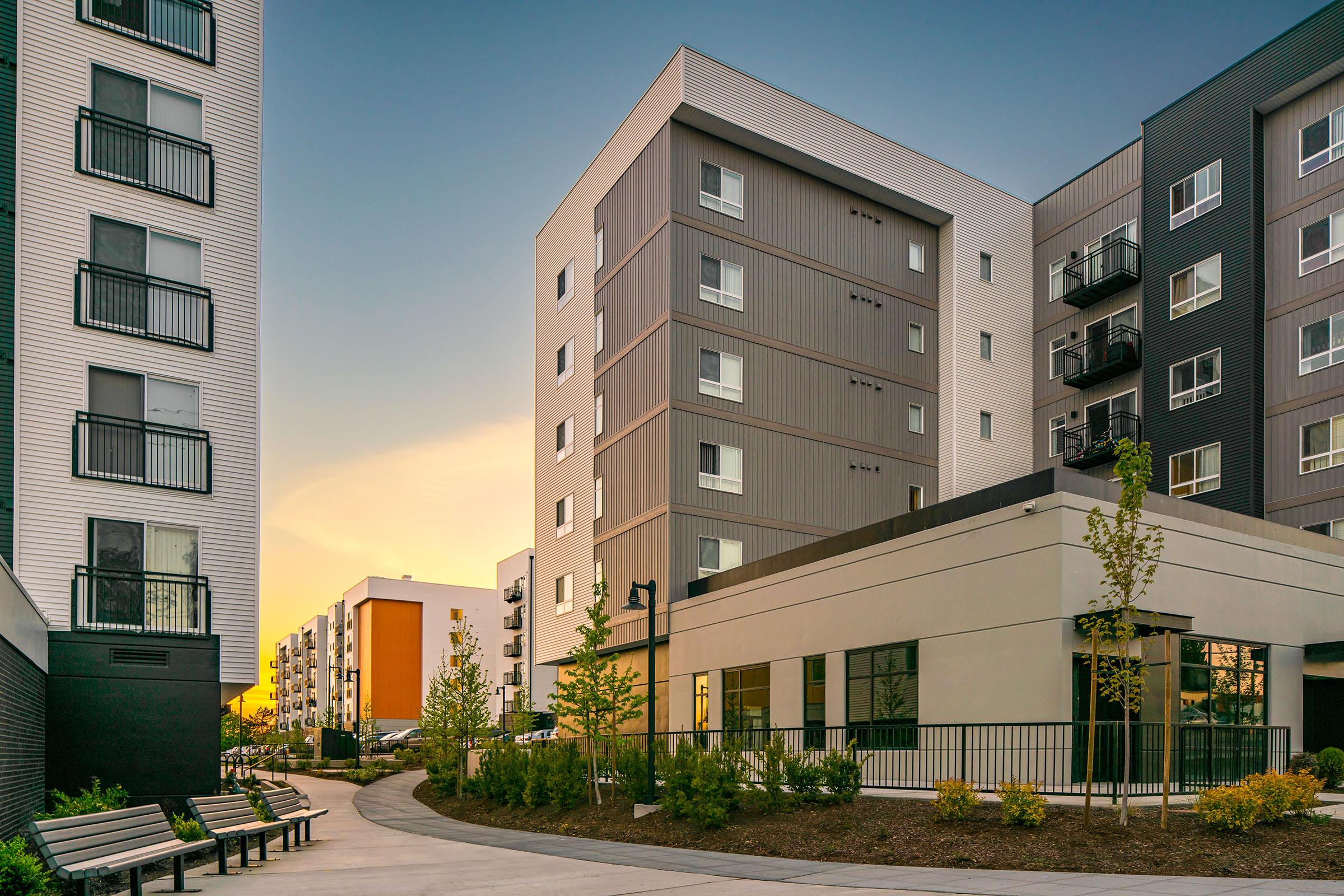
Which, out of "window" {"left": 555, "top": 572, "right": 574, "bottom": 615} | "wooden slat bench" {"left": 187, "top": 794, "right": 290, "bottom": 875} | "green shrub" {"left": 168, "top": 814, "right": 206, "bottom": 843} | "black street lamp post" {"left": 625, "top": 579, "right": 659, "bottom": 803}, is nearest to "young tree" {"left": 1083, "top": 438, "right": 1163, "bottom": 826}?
"black street lamp post" {"left": 625, "top": 579, "right": 659, "bottom": 803}

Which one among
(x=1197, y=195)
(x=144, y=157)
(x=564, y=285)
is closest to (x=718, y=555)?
(x=564, y=285)

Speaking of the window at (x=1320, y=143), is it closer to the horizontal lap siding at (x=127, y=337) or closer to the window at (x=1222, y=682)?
the window at (x=1222, y=682)

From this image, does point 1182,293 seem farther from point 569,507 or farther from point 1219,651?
point 569,507

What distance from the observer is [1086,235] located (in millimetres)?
39469

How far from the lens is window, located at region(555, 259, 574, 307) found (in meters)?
42.1

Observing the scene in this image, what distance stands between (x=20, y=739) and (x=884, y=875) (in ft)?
42.7

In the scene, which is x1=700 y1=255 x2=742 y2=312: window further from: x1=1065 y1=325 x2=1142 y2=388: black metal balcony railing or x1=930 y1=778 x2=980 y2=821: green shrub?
x1=930 y1=778 x2=980 y2=821: green shrub

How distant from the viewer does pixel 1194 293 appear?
3447 cm

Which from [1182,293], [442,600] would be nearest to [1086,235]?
[1182,293]

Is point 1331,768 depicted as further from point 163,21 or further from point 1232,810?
point 163,21

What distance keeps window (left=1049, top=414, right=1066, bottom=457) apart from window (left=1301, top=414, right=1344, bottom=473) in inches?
364

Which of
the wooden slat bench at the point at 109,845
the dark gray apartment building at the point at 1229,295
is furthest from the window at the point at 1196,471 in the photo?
the wooden slat bench at the point at 109,845

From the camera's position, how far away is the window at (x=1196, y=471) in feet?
108

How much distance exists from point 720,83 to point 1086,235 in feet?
50.5
